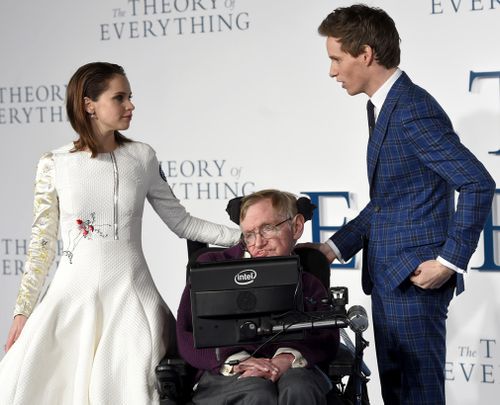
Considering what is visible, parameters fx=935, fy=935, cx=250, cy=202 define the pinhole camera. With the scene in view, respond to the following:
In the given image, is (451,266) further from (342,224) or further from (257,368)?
A: (342,224)

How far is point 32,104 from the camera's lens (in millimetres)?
5273

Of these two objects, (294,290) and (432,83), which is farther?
(432,83)

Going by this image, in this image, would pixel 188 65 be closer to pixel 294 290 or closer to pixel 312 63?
pixel 312 63

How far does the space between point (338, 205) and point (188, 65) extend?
3.61 ft

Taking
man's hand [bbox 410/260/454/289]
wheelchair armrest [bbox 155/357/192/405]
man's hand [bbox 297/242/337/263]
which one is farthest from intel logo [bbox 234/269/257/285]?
man's hand [bbox 297/242/337/263]

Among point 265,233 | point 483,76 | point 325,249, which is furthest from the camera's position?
point 483,76

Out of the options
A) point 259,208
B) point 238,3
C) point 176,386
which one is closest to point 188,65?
point 238,3

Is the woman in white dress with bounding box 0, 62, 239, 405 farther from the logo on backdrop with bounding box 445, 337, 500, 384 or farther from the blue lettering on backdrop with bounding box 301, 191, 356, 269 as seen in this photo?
the logo on backdrop with bounding box 445, 337, 500, 384

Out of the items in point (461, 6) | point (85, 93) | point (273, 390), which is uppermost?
point (461, 6)

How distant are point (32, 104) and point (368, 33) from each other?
109 inches

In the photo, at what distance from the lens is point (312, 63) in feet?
15.1

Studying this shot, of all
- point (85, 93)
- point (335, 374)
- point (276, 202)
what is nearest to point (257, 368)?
point (335, 374)

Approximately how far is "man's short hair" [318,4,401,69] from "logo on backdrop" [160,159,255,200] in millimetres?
1790

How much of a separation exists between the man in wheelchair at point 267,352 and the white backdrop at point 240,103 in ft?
4.51
